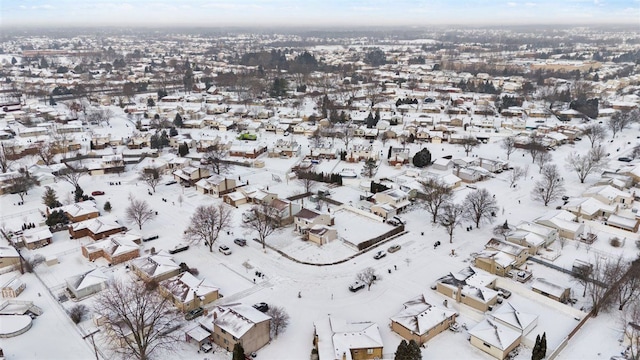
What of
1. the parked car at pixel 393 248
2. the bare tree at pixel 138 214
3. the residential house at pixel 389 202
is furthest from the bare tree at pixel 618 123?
the bare tree at pixel 138 214

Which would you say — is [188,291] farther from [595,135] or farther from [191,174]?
[595,135]

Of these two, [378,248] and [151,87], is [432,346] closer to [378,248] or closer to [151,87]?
[378,248]

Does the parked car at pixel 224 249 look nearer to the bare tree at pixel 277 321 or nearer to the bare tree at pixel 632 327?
the bare tree at pixel 277 321

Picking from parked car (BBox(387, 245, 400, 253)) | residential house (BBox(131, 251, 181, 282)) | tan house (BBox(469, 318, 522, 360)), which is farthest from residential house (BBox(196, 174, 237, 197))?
tan house (BBox(469, 318, 522, 360))

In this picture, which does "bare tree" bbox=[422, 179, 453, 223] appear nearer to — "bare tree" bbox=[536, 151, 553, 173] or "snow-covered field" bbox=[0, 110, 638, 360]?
"snow-covered field" bbox=[0, 110, 638, 360]

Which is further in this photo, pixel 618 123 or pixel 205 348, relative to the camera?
pixel 618 123

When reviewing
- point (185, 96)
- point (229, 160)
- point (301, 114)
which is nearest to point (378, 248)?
point (229, 160)

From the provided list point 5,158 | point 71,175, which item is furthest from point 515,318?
point 5,158
